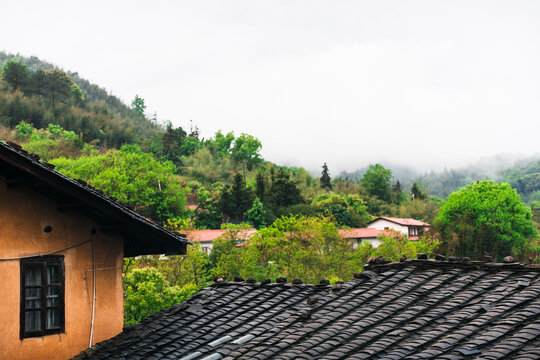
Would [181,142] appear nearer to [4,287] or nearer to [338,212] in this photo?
[338,212]

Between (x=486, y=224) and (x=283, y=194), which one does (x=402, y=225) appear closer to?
(x=486, y=224)

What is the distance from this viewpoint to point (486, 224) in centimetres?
5078

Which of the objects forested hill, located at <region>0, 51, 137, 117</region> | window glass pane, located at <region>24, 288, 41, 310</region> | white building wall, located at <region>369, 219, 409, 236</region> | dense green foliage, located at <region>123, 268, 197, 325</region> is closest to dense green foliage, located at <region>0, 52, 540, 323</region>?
dense green foliage, located at <region>123, 268, 197, 325</region>

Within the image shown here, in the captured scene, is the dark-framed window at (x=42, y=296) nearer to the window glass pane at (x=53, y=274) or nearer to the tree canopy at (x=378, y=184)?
the window glass pane at (x=53, y=274)

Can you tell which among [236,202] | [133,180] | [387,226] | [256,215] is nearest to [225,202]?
[236,202]

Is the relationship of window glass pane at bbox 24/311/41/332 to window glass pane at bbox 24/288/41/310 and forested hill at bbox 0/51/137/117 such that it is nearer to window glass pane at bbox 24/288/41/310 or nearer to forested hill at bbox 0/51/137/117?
window glass pane at bbox 24/288/41/310

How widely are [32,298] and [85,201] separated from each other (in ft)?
4.84

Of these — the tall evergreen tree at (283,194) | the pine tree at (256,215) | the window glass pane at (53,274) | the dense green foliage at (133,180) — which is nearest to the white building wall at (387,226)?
the tall evergreen tree at (283,194)

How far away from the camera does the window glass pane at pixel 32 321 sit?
6.95m

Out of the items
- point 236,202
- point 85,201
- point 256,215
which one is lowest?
point 85,201

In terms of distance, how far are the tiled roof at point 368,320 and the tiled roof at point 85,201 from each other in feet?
4.03

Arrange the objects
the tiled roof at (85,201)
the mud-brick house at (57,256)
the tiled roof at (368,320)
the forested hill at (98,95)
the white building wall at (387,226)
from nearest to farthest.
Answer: the tiled roof at (368,320)
the tiled roof at (85,201)
the mud-brick house at (57,256)
the white building wall at (387,226)
the forested hill at (98,95)

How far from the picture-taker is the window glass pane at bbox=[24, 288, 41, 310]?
6957 millimetres

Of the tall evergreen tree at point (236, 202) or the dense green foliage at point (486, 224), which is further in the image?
the tall evergreen tree at point (236, 202)
